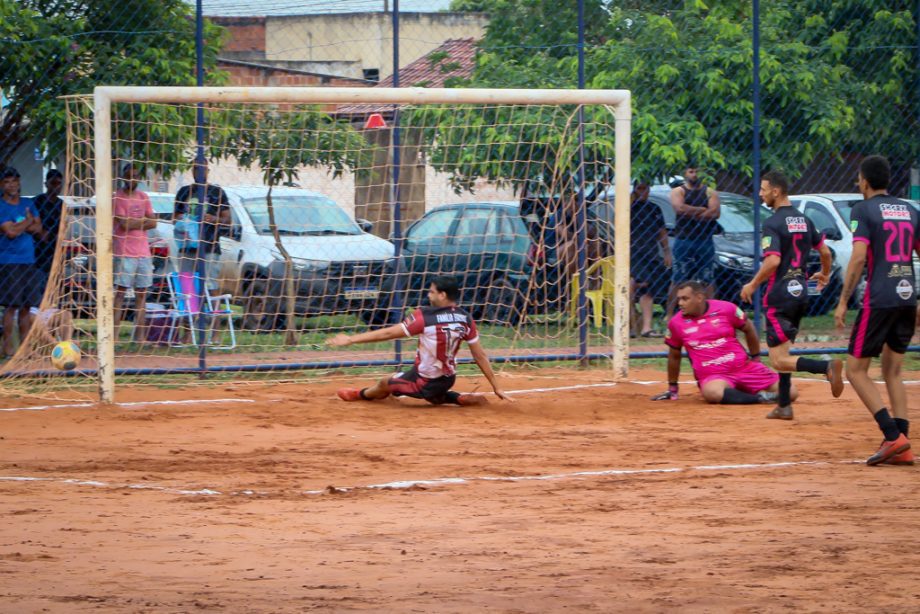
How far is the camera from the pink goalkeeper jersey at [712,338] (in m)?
11.1

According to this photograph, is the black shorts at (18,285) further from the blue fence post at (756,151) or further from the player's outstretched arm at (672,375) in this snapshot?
the blue fence post at (756,151)


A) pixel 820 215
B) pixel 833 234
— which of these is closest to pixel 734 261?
pixel 833 234

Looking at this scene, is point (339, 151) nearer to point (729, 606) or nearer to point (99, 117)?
point (99, 117)

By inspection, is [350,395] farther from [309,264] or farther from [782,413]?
[782,413]

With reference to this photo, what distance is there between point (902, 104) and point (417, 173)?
5.91 metres

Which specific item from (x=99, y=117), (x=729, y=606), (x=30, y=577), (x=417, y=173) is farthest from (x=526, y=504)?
(x=417, y=173)

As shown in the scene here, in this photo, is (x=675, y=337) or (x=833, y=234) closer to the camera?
(x=675, y=337)

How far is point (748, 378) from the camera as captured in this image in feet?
36.8

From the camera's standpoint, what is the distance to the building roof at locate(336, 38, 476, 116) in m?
13.9

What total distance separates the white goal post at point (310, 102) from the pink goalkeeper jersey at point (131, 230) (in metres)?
1.04

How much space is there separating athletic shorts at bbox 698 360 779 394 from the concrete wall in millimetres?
5101

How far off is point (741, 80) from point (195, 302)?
A: 701cm

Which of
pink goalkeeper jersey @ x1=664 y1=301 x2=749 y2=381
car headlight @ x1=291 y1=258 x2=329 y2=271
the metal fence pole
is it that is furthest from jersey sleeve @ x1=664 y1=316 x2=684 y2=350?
car headlight @ x1=291 y1=258 x2=329 y2=271

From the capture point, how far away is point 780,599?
5113 mm
